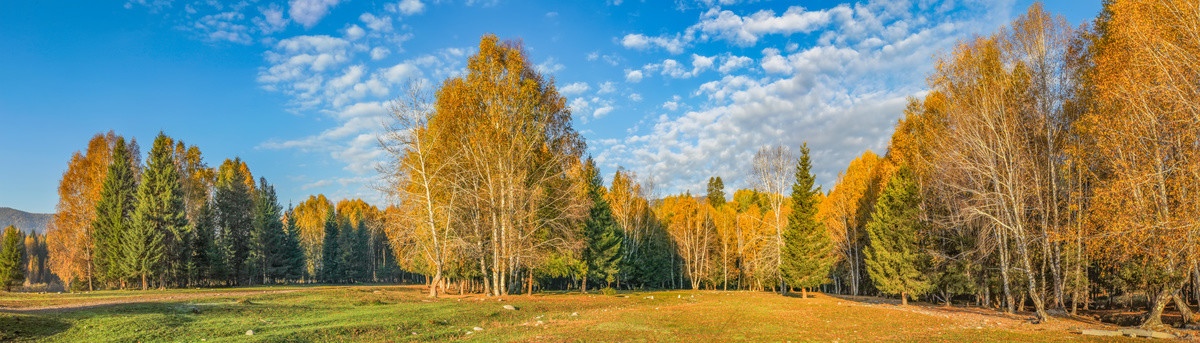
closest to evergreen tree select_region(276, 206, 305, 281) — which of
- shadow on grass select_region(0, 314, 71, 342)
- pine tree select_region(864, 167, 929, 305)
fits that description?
shadow on grass select_region(0, 314, 71, 342)

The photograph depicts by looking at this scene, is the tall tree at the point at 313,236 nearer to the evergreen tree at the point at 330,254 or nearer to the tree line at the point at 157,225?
the evergreen tree at the point at 330,254

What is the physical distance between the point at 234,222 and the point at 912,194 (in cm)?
6684

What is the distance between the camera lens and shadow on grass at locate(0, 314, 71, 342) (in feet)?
39.3

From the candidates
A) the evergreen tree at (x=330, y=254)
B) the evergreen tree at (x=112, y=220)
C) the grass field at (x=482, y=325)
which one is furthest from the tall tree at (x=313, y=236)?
the grass field at (x=482, y=325)

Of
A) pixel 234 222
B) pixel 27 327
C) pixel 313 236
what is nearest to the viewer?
pixel 27 327

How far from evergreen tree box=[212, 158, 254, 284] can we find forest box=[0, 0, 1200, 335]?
151 cm

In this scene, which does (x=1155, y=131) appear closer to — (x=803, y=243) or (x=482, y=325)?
(x=803, y=243)

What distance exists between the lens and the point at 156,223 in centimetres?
4231

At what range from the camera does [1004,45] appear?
24.9 metres

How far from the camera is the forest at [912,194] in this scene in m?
16.8

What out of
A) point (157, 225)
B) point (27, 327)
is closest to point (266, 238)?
point (157, 225)

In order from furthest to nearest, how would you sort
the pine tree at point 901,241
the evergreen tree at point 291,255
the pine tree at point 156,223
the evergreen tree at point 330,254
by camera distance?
the evergreen tree at point 330,254, the evergreen tree at point 291,255, the pine tree at point 156,223, the pine tree at point 901,241

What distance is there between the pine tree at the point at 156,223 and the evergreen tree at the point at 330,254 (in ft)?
88.8

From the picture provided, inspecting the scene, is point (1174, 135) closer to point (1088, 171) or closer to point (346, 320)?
point (1088, 171)
